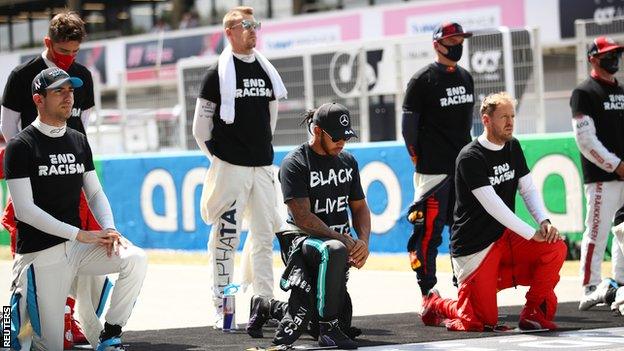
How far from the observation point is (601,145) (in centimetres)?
920

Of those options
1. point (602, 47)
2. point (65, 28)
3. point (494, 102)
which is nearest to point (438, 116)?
point (494, 102)

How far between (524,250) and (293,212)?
5.10 feet

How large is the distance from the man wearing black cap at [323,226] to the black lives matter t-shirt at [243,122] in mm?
781

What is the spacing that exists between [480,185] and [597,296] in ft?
4.63

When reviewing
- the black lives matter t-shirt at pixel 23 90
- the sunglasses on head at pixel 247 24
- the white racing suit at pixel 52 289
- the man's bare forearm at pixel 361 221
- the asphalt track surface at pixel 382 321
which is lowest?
the asphalt track surface at pixel 382 321

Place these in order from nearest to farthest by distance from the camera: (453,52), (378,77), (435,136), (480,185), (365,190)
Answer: (480,185)
(435,136)
(453,52)
(365,190)
(378,77)

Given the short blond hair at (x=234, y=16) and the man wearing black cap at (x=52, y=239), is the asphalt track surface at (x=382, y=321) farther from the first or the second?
the short blond hair at (x=234, y=16)

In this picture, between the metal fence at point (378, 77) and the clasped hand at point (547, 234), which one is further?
the metal fence at point (378, 77)

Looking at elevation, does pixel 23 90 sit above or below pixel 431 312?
above

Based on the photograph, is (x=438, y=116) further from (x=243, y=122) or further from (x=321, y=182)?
(x=321, y=182)

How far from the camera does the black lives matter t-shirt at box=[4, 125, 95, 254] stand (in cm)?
710

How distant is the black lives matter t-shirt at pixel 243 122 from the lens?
28.0ft

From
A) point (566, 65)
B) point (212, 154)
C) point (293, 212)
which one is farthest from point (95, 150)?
point (293, 212)

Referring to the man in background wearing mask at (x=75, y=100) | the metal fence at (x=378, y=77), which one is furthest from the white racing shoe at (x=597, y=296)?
the metal fence at (x=378, y=77)
